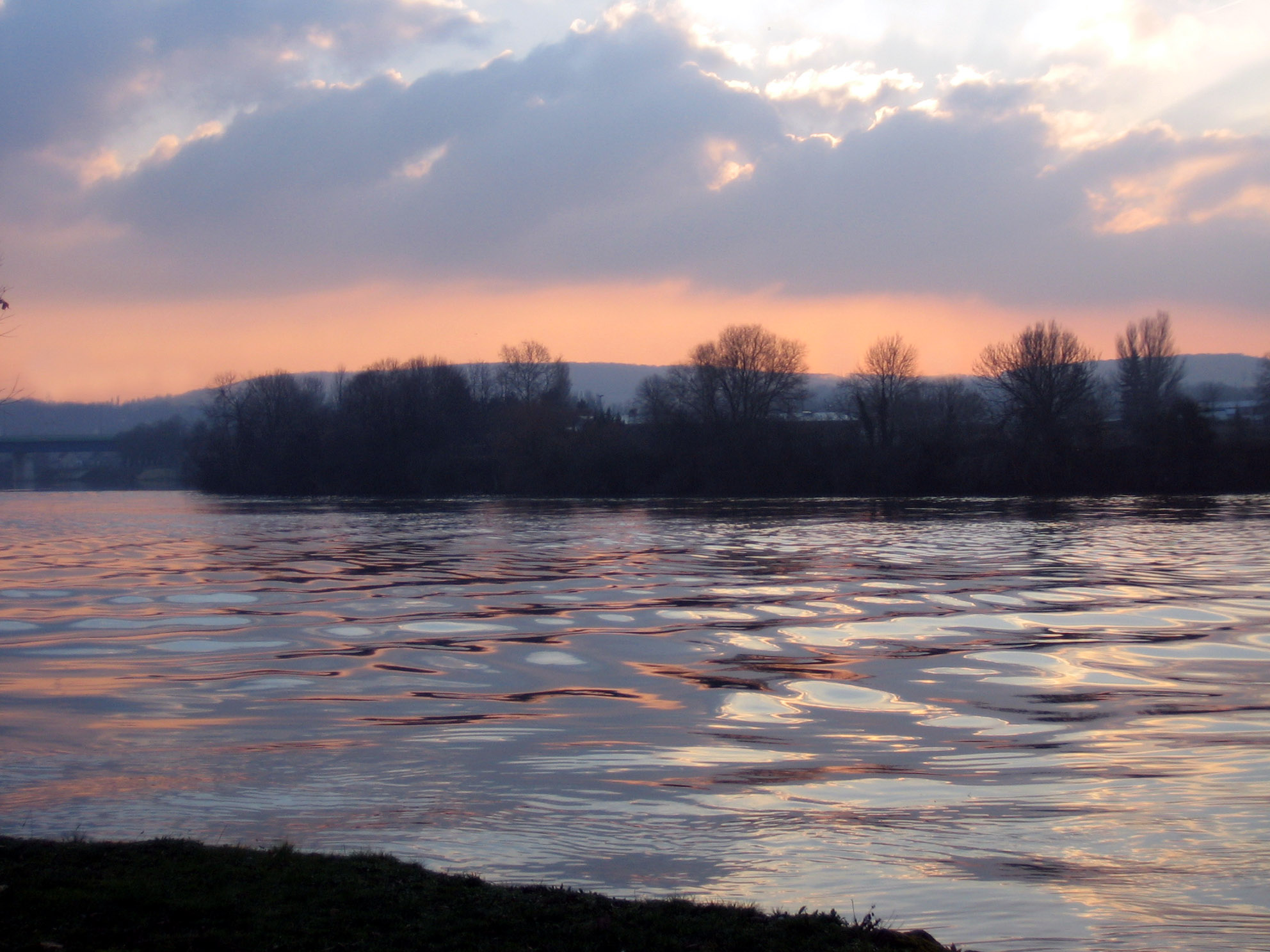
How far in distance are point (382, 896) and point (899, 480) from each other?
227 ft

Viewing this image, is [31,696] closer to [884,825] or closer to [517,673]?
[517,673]

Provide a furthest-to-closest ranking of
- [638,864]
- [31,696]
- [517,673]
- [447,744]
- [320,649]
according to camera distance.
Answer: [320,649]
[517,673]
[31,696]
[447,744]
[638,864]

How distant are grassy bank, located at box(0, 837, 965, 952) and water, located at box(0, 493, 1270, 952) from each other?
61 centimetres

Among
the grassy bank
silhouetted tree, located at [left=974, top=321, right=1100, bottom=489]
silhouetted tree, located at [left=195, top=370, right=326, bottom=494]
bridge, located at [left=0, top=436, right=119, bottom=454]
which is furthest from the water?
bridge, located at [left=0, top=436, right=119, bottom=454]

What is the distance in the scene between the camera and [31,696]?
1143 centimetres

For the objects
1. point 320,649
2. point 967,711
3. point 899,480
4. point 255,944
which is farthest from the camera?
point 899,480

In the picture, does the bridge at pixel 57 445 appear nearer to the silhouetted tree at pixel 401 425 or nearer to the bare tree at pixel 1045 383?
the silhouetted tree at pixel 401 425

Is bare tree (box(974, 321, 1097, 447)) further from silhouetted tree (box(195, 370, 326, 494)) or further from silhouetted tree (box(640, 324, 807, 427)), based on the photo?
silhouetted tree (box(195, 370, 326, 494))

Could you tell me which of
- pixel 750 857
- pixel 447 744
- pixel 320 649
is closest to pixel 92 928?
pixel 750 857

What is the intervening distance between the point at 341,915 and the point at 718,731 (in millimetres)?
5216

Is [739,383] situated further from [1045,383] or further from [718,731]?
[718,731]

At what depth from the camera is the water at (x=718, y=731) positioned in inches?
247

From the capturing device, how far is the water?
20.6 feet

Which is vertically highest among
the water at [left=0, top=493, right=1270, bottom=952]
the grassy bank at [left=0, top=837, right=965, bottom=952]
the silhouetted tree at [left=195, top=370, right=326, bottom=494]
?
the silhouetted tree at [left=195, top=370, right=326, bottom=494]
